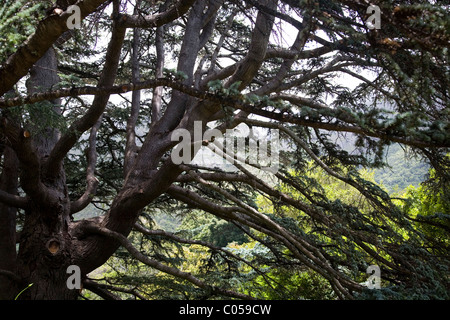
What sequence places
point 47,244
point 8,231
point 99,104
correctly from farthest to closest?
point 8,231
point 47,244
point 99,104

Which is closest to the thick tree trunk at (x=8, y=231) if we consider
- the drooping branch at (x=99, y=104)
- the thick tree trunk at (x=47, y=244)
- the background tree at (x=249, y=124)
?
the background tree at (x=249, y=124)

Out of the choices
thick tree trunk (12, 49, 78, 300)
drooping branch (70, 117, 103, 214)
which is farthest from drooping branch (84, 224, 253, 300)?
drooping branch (70, 117, 103, 214)

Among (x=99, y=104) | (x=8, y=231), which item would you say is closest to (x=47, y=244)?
(x=8, y=231)

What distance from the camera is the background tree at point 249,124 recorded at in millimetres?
2375

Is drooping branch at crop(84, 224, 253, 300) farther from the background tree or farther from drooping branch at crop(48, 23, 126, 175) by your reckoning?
drooping branch at crop(48, 23, 126, 175)

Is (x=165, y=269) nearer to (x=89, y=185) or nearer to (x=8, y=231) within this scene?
(x=89, y=185)

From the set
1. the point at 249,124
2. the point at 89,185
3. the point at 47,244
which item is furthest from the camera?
the point at 89,185

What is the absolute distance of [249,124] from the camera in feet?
15.5

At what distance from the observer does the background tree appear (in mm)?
2375

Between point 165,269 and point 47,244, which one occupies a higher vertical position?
point 47,244

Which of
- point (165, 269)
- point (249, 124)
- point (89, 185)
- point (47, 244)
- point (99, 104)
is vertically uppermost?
point (249, 124)

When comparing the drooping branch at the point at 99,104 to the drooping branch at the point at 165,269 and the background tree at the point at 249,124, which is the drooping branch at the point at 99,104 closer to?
the background tree at the point at 249,124

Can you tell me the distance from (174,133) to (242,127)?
5.91ft
